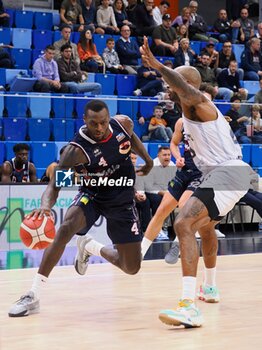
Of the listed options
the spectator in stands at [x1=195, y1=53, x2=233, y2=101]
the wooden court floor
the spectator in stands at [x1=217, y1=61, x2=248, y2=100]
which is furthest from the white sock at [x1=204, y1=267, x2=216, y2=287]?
the spectator in stands at [x1=217, y1=61, x2=248, y2=100]

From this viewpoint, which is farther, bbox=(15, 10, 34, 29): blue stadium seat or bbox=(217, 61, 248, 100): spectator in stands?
bbox=(217, 61, 248, 100): spectator in stands

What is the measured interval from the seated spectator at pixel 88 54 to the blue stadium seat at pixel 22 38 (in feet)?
3.56

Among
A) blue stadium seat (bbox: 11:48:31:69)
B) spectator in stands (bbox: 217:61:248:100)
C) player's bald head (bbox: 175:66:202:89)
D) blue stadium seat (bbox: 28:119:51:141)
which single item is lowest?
blue stadium seat (bbox: 28:119:51:141)

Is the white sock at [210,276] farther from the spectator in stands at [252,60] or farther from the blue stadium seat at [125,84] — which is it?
the spectator in stands at [252,60]

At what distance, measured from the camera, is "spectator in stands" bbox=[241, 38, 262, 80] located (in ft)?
59.2

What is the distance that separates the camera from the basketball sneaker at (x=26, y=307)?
5.58 m

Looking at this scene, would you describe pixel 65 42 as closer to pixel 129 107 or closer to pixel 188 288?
pixel 129 107

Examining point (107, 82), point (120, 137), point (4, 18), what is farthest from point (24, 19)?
point (120, 137)

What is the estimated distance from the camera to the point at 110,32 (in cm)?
1708

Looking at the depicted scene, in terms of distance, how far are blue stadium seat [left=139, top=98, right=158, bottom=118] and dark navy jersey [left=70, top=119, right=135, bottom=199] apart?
6844mm

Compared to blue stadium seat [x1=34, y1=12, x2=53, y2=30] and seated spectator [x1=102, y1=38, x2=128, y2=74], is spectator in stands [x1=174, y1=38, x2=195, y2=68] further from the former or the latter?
blue stadium seat [x1=34, y1=12, x2=53, y2=30]

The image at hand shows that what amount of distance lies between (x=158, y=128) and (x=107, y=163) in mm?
7169

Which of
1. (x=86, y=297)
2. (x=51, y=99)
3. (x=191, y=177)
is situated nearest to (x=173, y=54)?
(x=51, y=99)

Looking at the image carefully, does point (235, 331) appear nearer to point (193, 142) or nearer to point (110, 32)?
point (193, 142)
